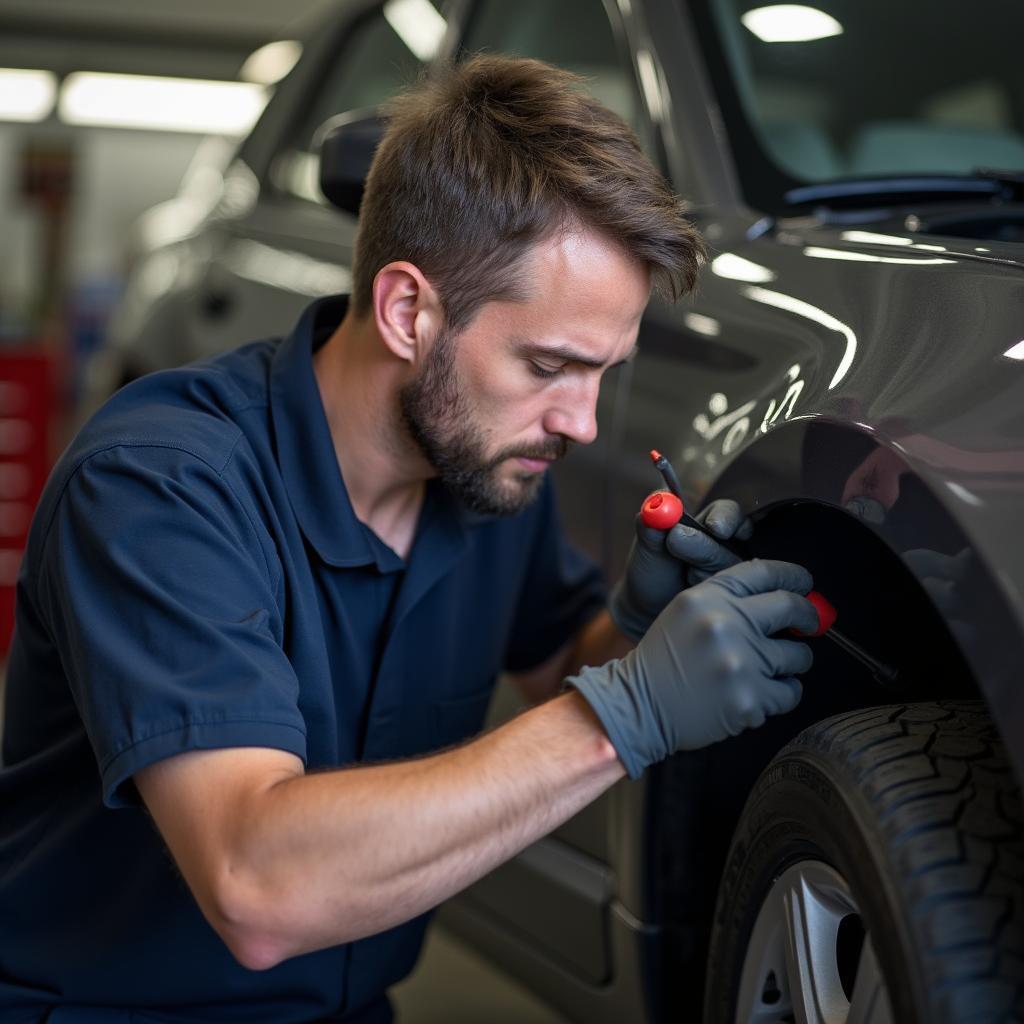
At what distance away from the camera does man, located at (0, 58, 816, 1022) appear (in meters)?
1.10

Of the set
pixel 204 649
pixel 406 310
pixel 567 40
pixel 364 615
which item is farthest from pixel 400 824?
pixel 567 40

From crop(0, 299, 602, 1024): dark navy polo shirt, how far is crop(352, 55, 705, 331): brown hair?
0.20 metres

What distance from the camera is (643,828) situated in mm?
1447

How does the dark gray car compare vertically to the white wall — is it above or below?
above

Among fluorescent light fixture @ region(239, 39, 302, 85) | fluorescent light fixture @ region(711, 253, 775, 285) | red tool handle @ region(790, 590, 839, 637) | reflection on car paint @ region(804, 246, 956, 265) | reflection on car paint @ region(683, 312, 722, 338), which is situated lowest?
red tool handle @ region(790, 590, 839, 637)

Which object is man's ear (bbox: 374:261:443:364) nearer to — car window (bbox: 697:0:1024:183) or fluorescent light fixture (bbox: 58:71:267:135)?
car window (bbox: 697:0:1024:183)

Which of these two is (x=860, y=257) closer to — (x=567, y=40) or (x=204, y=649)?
(x=204, y=649)

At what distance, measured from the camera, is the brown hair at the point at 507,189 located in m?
1.37

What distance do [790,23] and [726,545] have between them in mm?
818

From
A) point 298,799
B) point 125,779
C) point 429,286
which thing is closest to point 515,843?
point 298,799

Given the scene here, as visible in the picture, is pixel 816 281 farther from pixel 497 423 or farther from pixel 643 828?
pixel 643 828

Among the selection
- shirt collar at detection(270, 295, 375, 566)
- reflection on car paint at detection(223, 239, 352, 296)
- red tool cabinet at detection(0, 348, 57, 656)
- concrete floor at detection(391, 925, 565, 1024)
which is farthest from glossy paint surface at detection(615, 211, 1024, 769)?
red tool cabinet at detection(0, 348, 57, 656)

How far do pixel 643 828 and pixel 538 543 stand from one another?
446mm

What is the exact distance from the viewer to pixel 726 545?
1.30m
